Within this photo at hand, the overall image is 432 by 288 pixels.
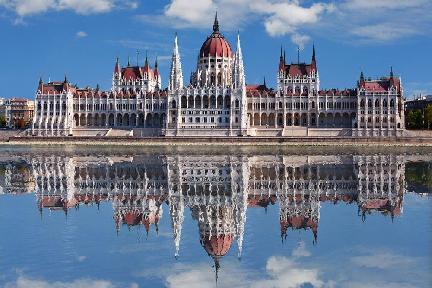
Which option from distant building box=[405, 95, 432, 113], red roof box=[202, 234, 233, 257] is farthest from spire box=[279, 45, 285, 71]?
red roof box=[202, 234, 233, 257]

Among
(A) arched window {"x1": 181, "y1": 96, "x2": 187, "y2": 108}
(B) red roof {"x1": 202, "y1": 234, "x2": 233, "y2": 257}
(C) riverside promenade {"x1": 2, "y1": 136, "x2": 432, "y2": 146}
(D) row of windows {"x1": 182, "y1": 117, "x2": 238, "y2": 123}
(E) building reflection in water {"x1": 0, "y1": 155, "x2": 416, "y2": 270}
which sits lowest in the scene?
(B) red roof {"x1": 202, "y1": 234, "x2": 233, "y2": 257}

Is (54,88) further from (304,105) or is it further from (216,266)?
(216,266)

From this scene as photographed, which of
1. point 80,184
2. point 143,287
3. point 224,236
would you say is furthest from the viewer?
point 80,184

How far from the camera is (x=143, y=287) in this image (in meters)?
16.2

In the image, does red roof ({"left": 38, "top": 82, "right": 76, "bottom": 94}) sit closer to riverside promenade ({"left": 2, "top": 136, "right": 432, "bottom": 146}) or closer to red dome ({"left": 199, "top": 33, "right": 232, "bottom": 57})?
riverside promenade ({"left": 2, "top": 136, "right": 432, "bottom": 146})

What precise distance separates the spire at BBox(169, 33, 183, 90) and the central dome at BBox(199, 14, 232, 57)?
26.5ft

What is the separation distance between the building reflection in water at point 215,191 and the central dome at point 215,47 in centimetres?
7975

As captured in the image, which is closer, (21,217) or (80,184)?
(21,217)

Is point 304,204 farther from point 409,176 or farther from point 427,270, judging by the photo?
point 409,176

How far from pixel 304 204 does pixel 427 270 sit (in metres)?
13.2

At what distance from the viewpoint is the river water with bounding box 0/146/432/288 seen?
17.4 m

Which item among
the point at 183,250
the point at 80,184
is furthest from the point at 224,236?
the point at 80,184

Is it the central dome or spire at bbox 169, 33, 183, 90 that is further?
the central dome

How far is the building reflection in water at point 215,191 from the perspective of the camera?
25575mm
